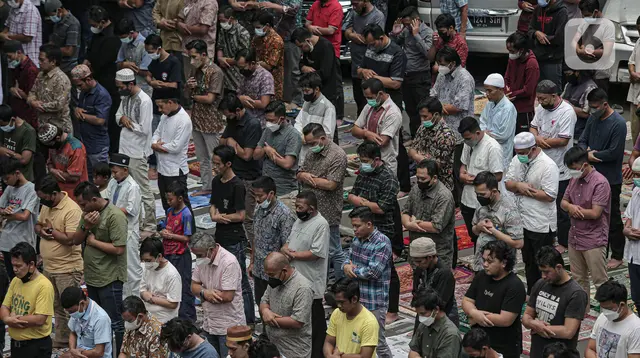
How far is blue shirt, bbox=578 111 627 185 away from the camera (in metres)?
14.2

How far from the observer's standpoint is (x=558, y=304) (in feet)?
36.4

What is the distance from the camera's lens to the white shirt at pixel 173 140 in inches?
610

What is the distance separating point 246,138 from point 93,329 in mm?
3820

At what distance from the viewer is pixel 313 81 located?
15.1m

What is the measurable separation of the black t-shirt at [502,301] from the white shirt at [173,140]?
5.13m

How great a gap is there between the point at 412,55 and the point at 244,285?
16.9 feet

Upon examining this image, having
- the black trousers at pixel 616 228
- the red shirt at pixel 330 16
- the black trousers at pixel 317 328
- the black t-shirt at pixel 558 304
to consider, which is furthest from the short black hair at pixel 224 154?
the red shirt at pixel 330 16

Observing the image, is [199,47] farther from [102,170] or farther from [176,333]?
[176,333]

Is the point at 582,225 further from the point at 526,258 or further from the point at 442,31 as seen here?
the point at 442,31

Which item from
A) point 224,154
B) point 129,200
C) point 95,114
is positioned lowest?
point 95,114

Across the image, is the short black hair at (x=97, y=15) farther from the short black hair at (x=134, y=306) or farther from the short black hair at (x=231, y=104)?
the short black hair at (x=134, y=306)

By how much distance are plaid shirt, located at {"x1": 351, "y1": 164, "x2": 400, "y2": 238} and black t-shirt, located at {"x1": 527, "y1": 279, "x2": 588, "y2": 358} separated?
8.22ft

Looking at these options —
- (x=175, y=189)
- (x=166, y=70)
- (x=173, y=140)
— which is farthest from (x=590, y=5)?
(x=175, y=189)

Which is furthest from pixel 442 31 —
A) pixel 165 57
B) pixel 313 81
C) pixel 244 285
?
pixel 244 285
